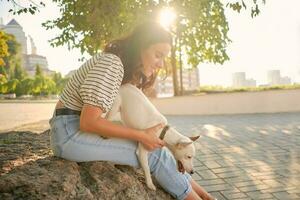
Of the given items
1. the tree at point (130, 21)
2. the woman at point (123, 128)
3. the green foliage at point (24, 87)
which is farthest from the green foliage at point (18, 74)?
the woman at point (123, 128)

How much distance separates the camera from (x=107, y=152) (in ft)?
10.5

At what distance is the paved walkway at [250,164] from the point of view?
4.99m

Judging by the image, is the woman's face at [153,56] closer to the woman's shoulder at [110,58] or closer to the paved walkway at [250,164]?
the woman's shoulder at [110,58]

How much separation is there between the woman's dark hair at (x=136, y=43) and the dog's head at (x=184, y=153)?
33.9 inches

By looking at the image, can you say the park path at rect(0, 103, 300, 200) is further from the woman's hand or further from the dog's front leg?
the woman's hand

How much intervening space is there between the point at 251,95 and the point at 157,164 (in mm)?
15186

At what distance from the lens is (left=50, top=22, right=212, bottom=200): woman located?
10.00 ft

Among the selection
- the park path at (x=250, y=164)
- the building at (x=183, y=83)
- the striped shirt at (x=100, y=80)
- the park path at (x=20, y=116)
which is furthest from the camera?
the building at (x=183, y=83)

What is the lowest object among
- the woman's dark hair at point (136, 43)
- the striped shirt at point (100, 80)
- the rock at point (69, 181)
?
the rock at point (69, 181)

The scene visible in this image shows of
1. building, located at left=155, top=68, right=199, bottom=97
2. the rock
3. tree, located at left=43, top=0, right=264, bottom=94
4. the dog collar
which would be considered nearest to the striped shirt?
the rock

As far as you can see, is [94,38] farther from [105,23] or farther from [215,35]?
[215,35]

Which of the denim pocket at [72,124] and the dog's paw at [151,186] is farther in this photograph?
the dog's paw at [151,186]

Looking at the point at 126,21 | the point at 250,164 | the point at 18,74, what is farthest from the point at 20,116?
the point at 18,74

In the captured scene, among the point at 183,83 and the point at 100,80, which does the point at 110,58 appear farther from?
the point at 183,83
